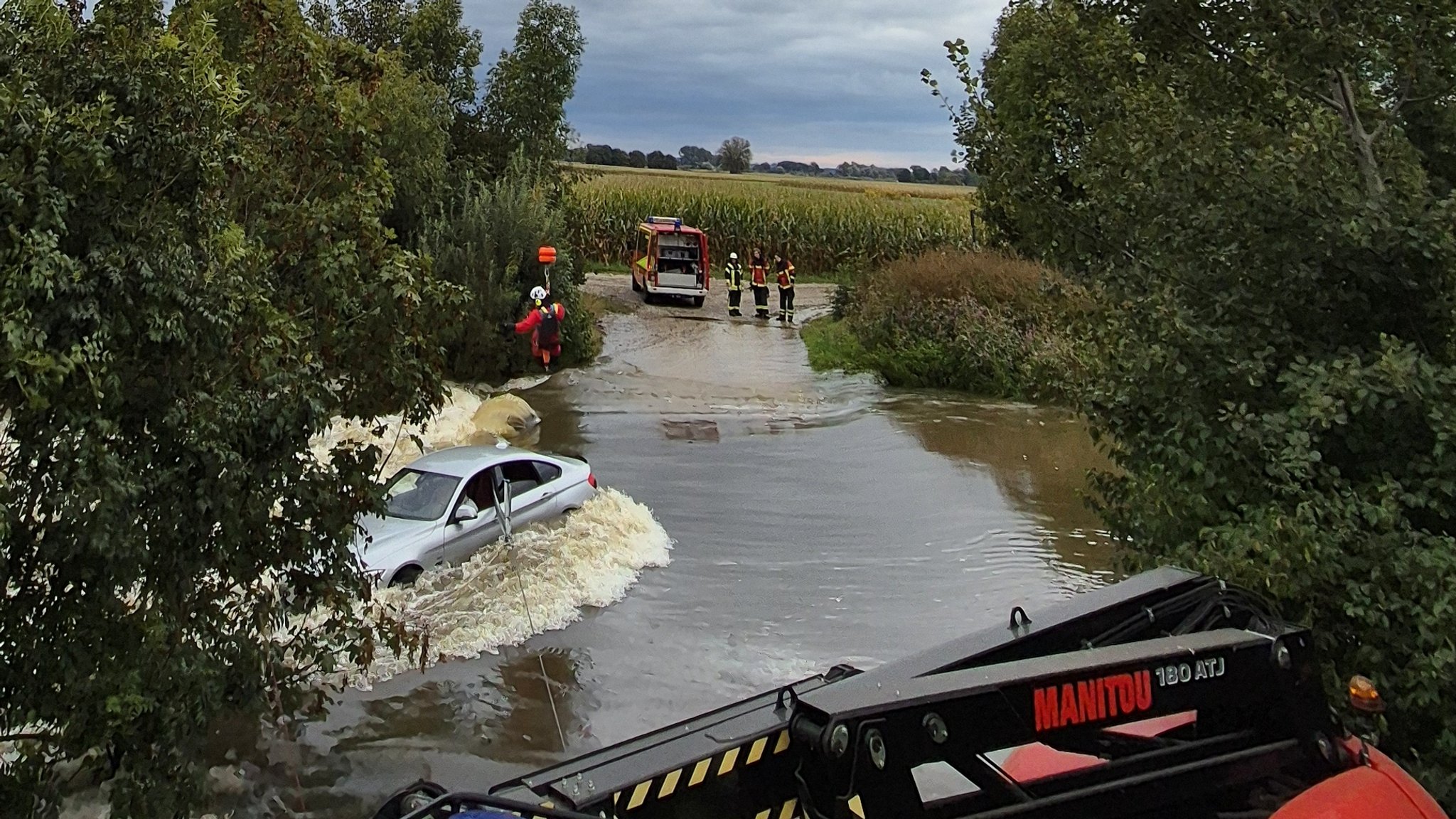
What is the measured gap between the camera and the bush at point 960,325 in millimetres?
27844

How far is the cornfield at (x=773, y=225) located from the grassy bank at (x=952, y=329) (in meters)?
15.8

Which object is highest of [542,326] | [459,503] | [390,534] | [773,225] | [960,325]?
[773,225]

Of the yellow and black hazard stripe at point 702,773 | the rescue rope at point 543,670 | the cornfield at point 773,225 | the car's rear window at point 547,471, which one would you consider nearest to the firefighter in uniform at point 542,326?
the car's rear window at point 547,471

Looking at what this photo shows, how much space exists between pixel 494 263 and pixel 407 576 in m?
15.3

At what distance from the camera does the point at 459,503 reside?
→ 1386 cm

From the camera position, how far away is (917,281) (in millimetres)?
31609

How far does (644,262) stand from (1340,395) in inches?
1372

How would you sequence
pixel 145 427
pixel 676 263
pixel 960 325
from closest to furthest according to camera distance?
pixel 145 427 → pixel 960 325 → pixel 676 263

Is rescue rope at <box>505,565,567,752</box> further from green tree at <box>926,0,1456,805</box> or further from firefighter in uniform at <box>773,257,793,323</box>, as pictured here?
firefighter in uniform at <box>773,257,793,323</box>

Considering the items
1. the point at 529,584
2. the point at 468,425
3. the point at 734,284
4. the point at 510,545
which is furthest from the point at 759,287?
the point at 529,584

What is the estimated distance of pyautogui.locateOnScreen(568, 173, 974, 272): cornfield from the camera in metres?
49.6

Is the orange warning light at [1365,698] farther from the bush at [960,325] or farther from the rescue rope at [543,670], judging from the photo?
the bush at [960,325]

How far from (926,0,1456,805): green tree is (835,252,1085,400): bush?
54.3 ft

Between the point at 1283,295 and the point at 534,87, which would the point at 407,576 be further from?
Result: the point at 534,87
